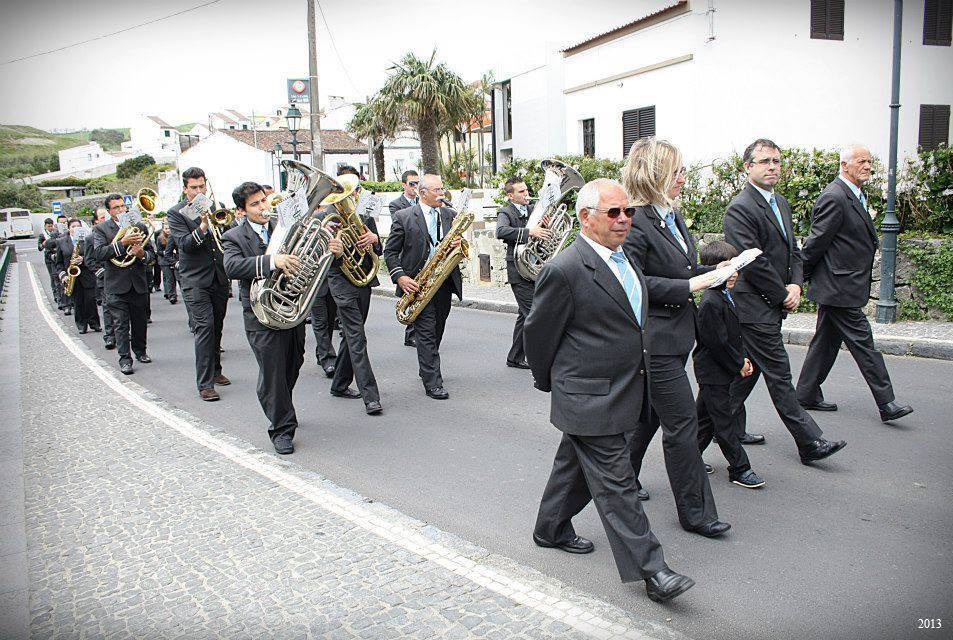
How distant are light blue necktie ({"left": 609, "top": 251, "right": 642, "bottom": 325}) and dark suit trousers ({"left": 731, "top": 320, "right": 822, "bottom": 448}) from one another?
5.52 feet

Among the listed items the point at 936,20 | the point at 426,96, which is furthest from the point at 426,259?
the point at 426,96

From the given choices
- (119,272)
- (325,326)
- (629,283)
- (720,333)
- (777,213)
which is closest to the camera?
(629,283)

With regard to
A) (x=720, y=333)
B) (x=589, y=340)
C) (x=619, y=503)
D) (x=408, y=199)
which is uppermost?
(x=408, y=199)

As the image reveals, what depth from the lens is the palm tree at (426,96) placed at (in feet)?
111

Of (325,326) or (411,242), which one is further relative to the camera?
(325,326)

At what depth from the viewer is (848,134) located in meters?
17.8

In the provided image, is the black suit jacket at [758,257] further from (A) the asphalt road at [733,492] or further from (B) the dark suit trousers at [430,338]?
(B) the dark suit trousers at [430,338]

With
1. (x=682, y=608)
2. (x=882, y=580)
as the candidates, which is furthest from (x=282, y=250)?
(x=882, y=580)

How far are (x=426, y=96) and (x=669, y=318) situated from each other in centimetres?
3153

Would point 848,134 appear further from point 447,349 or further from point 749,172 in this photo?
point 749,172

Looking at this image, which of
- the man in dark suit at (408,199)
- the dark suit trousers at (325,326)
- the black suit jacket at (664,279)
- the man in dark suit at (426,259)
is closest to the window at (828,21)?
the man in dark suit at (408,199)

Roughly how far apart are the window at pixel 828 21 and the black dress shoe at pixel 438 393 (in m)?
14.2

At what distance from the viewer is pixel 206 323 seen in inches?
317

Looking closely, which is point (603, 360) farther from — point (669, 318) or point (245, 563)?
point (245, 563)
